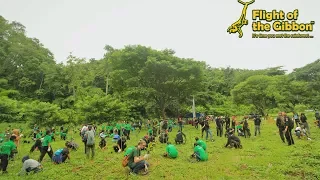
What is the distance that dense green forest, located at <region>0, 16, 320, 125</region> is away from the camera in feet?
100.0

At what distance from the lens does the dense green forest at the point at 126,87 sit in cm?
3048

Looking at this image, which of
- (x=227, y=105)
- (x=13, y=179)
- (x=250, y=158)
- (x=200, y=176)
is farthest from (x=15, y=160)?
Result: (x=227, y=105)

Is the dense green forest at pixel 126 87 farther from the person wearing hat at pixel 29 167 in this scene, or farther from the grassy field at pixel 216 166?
the person wearing hat at pixel 29 167

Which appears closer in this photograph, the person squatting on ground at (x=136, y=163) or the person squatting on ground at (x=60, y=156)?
the person squatting on ground at (x=136, y=163)

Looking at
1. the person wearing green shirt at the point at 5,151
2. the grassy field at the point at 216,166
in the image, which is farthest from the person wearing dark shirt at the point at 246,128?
the person wearing green shirt at the point at 5,151

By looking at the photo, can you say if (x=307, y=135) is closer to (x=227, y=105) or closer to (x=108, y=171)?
(x=108, y=171)

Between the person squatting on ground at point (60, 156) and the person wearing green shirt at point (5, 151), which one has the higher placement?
the person wearing green shirt at point (5, 151)

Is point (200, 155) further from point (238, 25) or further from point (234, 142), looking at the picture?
point (238, 25)

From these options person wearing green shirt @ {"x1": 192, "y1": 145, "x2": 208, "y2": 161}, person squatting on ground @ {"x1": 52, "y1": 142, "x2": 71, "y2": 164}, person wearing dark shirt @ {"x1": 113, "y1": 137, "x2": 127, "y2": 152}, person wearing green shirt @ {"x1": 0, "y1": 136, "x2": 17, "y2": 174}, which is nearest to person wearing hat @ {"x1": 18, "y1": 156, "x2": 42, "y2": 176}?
person wearing green shirt @ {"x1": 0, "y1": 136, "x2": 17, "y2": 174}

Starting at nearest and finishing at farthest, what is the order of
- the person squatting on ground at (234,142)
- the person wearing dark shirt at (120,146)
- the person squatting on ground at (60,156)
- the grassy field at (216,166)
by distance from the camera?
1. the grassy field at (216,166)
2. the person squatting on ground at (60,156)
3. the person squatting on ground at (234,142)
4. the person wearing dark shirt at (120,146)

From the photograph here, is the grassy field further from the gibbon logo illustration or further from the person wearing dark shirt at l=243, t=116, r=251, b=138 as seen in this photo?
the gibbon logo illustration

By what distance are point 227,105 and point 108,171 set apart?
164 ft

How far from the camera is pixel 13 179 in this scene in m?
9.37

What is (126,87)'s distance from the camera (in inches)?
1310
